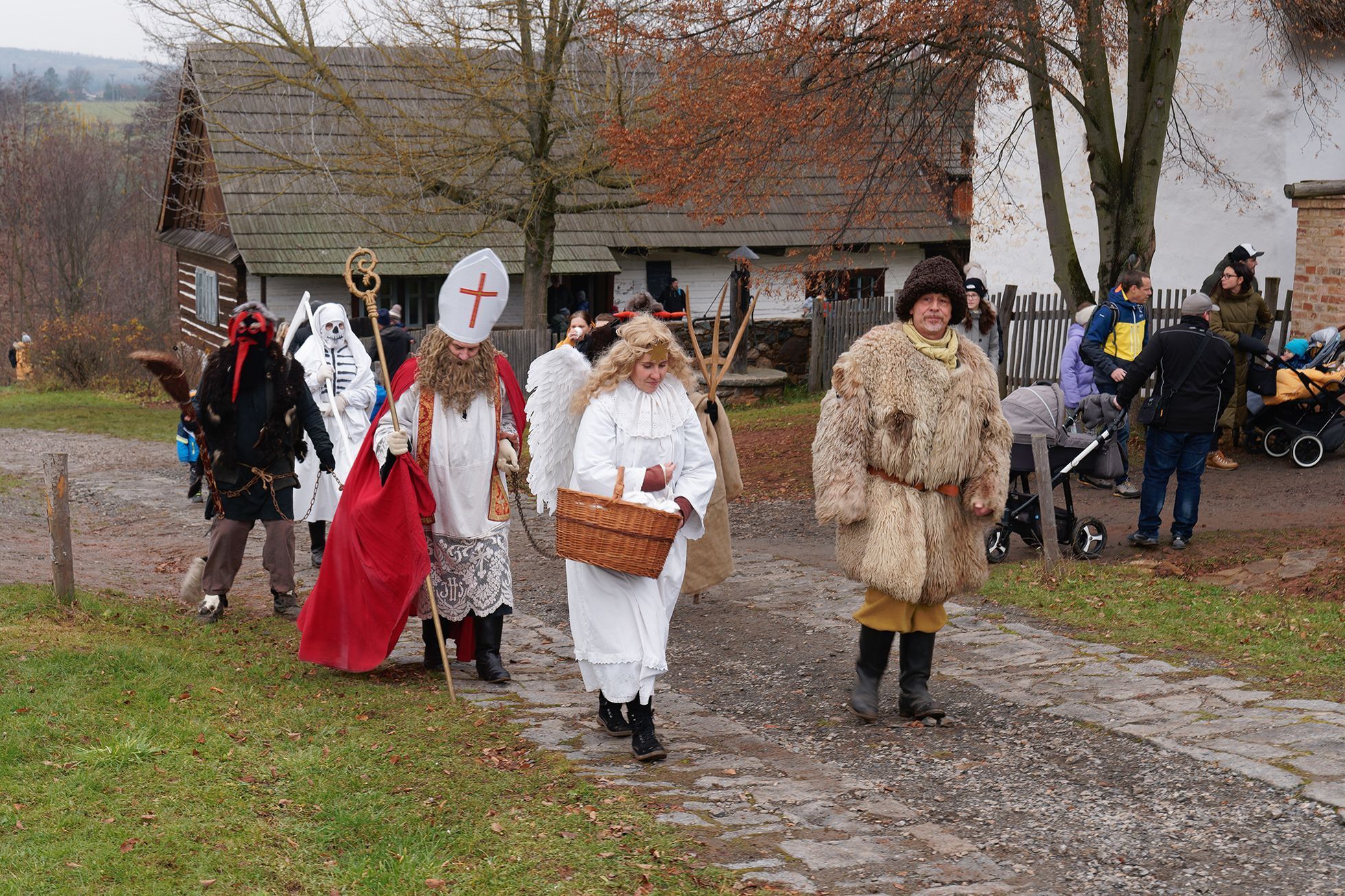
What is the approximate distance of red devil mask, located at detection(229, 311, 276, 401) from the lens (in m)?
7.75

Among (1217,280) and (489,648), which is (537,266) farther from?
(489,648)

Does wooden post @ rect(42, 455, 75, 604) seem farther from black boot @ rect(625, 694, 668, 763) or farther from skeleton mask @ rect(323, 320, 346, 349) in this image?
black boot @ rect(625, 694, 668, 763)

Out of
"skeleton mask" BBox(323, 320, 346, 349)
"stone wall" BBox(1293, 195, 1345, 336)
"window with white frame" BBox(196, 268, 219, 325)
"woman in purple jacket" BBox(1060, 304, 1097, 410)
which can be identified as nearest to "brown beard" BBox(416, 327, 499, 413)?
"skeleton mask" BBox(323, 320, 346, 349)

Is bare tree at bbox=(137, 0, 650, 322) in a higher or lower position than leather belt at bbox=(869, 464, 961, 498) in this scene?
higher

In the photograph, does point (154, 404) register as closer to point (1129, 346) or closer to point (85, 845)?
point (1129, 346)

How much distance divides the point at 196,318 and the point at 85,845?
94.9ft

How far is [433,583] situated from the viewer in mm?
6863

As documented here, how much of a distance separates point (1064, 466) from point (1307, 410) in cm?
411

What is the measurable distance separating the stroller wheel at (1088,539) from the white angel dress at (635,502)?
450 centimetres

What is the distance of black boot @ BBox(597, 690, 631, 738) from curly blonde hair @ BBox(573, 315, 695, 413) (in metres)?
1.32

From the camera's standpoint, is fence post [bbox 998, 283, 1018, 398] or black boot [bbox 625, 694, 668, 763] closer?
black boot [bbox 625, 694, 668, 763]

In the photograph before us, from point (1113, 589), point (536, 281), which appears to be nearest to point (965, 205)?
point (536, 281)

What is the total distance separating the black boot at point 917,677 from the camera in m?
6.11

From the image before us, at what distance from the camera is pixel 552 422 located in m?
6.69
